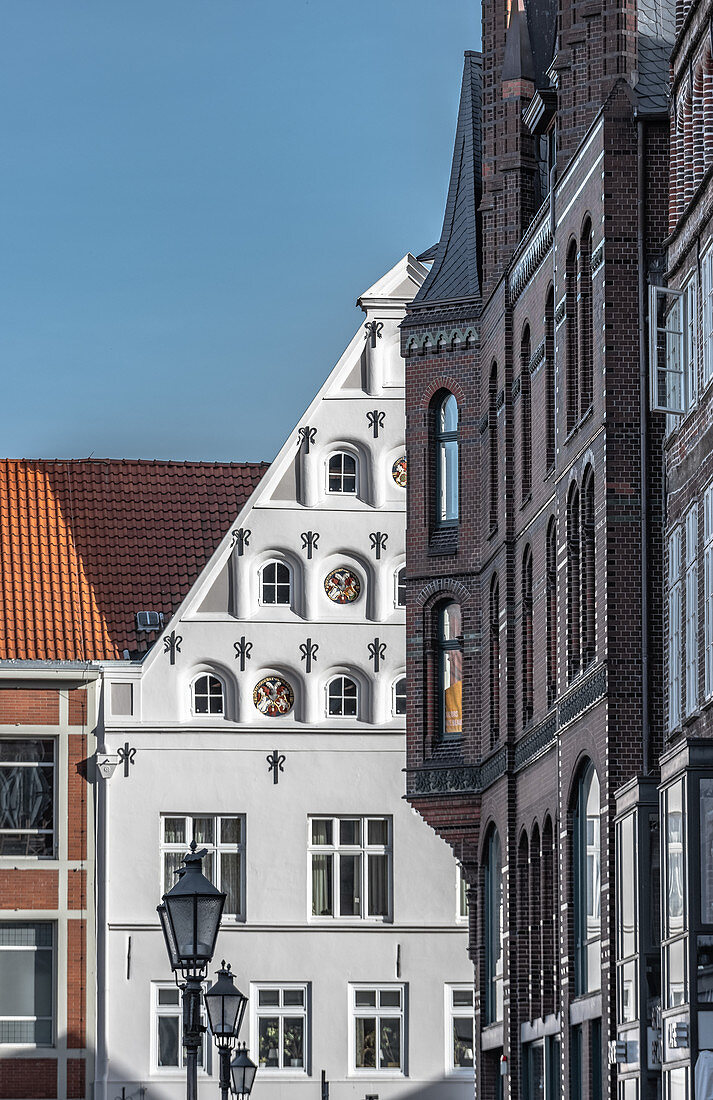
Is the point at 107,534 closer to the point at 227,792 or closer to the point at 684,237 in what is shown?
the point at 227,792

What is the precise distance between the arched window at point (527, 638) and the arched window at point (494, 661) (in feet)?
5.20

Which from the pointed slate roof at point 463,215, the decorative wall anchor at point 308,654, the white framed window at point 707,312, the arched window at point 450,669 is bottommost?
the arched window at point 450,669

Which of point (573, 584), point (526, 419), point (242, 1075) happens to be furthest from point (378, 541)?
point (573, 584)

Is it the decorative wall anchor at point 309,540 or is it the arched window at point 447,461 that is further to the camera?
the decorative wall anchor at point 309,540

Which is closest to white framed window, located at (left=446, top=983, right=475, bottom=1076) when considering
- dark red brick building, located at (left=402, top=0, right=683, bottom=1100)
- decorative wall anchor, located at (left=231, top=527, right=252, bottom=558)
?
dark red brick building, located at (left=402, top=0, right=683, bottom=1100)

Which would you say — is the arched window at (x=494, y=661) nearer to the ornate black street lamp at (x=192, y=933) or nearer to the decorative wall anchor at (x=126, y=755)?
the decorative wall anchor at (x=126, y=755)

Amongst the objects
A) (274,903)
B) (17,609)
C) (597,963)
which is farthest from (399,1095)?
(597,963)

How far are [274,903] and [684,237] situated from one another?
19.9 meters

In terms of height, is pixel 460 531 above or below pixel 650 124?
below

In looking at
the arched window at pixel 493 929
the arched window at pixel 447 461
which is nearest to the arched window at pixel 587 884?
the arched window at pixel 493 929

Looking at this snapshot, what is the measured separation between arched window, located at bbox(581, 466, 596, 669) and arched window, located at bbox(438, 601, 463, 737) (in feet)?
25.2

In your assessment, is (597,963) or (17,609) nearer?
(597,963)

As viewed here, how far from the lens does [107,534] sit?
1747 inches

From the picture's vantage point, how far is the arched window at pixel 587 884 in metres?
26.1
